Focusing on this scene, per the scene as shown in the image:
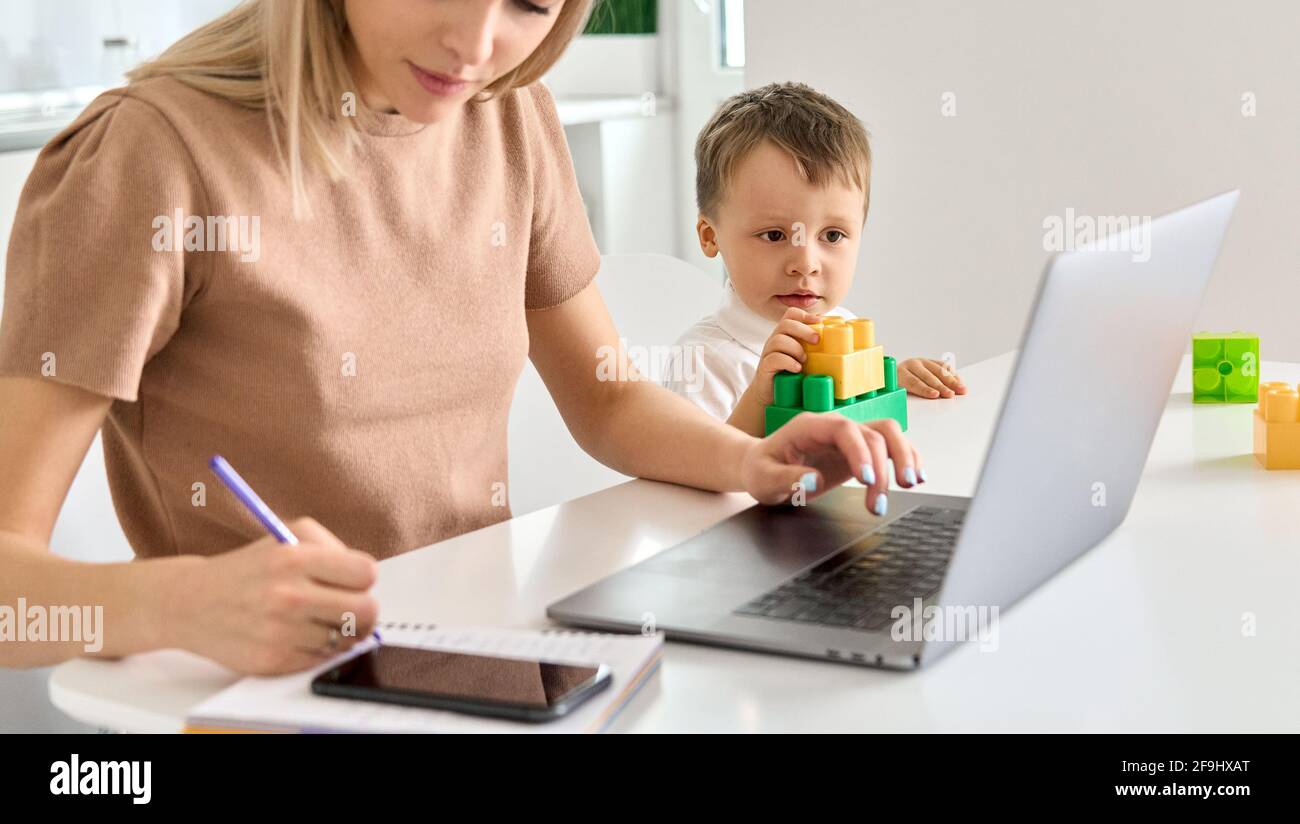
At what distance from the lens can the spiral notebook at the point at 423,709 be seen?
2.01ft

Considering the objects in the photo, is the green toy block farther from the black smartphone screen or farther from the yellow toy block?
the black smartphone screen

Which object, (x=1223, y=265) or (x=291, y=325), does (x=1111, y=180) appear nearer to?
(x=1223, y=265)

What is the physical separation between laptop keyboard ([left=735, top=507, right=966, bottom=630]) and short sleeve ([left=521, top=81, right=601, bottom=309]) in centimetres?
44

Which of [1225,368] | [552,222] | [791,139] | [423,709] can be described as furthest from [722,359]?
[423,709]

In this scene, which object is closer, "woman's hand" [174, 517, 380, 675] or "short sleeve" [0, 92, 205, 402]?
"woman's hand" [174, 517, 380, 675]

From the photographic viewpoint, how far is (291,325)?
38.4 inches

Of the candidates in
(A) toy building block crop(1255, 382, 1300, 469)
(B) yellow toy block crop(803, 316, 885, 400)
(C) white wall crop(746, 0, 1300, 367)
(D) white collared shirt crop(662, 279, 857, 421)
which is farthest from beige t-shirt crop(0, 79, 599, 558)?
(C) white wall crop(746, 0, 1300, 367)

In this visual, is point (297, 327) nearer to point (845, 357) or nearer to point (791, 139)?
point (845, 357)

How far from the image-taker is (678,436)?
1.14 m

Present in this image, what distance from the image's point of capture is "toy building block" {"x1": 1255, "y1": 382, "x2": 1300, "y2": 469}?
1.11 meters

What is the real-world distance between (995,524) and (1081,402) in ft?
0.37

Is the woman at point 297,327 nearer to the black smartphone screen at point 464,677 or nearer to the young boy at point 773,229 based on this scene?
the black smartphone screen at point 464,677

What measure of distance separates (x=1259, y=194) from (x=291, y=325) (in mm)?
1648
